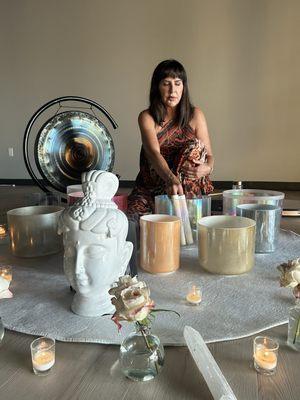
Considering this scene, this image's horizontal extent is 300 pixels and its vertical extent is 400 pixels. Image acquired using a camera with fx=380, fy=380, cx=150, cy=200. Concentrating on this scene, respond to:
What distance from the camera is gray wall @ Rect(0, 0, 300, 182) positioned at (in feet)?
10.6

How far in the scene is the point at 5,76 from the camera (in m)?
3.86

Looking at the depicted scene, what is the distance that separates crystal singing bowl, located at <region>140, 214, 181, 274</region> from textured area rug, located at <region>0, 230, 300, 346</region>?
2 cm

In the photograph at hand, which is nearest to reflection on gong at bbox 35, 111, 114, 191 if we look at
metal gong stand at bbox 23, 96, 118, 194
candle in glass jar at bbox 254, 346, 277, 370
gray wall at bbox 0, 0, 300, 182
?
metal gong stand at bbox 23, 96, 118, 194

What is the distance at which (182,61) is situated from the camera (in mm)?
3393

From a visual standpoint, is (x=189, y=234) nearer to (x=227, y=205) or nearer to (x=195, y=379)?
(x=227, y=205)

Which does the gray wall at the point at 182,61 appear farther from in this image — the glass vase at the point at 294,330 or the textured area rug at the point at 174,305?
the glass vase at the point at 294,330

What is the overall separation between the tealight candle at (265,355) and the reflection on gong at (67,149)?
1.16 metres

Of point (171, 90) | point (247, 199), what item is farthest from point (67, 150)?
point (247, 199)

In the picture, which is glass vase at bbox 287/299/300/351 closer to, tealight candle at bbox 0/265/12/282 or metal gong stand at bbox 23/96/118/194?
tealight candle at bbox 0/265/12/282

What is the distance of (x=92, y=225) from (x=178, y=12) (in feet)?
10.4

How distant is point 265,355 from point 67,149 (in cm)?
124

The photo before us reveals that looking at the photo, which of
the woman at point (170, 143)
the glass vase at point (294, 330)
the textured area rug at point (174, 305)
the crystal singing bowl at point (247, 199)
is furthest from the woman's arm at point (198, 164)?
the glass vase at point (294, 330)

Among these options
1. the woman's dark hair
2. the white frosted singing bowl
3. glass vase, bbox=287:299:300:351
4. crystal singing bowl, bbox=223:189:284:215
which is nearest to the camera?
glass vase, bbox=287:299:300:351

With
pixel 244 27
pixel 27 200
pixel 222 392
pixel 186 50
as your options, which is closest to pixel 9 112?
pixel 186 50
